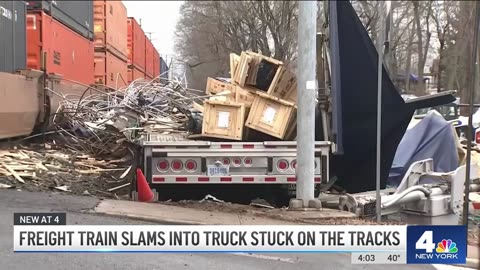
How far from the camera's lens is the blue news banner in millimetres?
4277

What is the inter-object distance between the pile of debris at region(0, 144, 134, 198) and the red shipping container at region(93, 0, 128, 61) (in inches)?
383

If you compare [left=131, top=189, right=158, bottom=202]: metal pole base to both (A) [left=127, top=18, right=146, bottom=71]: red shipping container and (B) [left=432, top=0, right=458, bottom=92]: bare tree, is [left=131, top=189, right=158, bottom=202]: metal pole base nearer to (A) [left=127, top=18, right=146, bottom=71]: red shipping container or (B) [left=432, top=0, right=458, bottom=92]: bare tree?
(A) [left=127, top=18, right=146, bottom=71]: red shipping container

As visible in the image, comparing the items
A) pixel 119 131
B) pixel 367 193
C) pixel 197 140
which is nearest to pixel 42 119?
pixel 119 131

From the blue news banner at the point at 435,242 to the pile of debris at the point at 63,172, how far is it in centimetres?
456

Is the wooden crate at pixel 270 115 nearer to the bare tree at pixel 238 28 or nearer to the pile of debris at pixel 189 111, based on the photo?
the pile of debris at pixel 189 111

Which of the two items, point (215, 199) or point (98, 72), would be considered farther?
point (98, 72)

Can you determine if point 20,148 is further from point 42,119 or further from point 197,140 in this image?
point 197,140

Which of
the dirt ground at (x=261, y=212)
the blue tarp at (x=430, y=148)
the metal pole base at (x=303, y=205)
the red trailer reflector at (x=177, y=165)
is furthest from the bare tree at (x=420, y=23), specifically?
the red trailer reflector at (x=177, y=165)

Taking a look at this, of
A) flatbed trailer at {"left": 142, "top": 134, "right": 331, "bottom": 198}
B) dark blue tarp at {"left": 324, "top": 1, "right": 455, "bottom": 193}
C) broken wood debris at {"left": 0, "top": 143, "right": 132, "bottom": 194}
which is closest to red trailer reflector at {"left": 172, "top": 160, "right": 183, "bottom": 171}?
flatbed trailer at {"left": 142, "top": 134, "right": 331, "bottom": 198}

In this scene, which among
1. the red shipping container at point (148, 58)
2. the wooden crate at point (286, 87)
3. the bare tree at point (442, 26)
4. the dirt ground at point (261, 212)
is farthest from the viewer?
the bare tree at point (442, 26)

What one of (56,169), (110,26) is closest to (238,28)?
(110,26)

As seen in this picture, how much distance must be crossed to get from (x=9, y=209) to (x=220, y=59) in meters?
49.9

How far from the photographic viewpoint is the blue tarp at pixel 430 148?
912cm

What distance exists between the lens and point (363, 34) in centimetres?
759
